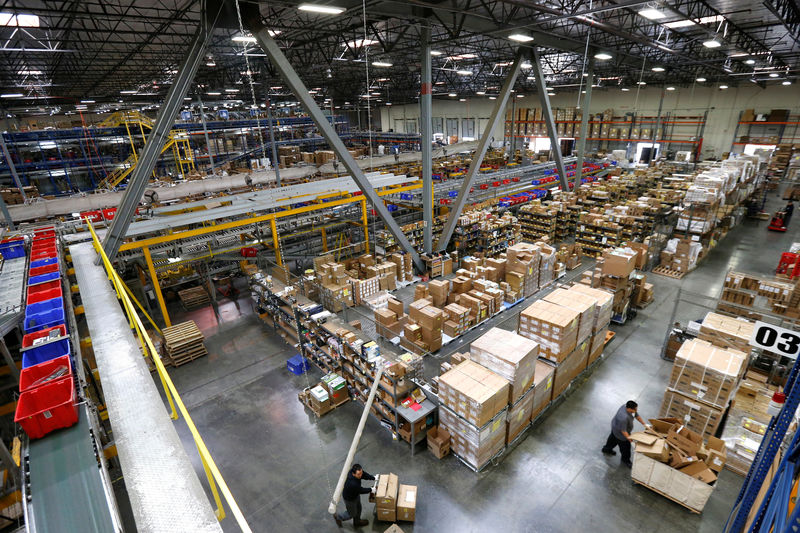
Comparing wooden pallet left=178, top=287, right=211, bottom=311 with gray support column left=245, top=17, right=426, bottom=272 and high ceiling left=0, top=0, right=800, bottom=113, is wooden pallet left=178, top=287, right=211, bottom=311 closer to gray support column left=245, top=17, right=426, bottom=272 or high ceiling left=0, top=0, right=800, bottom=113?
gray support column left=245, top=17, right=426, bottom=272

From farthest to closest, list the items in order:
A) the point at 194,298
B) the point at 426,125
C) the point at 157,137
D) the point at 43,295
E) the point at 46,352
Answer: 1. the point at 194,298
2. the point at 426,125
3. the point at 157,137
4. the point at 43,295
5. the point at 46,352

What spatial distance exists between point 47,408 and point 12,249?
580 cm

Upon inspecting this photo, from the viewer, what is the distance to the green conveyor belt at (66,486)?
2047mm

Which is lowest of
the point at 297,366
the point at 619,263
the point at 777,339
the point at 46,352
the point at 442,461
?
the point at 442,461

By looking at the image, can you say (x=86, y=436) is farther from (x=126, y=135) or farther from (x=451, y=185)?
(x=126, y=135)

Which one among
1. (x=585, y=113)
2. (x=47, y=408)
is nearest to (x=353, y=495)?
(x=47, y=408)

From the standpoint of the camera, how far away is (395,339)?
28.6 ft

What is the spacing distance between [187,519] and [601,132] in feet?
113

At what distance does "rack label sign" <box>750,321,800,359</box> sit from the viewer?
4762 mm

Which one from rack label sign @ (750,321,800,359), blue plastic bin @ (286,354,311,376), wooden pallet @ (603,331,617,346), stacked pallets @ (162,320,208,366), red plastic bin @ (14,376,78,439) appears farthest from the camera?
wooden pallet @ (603,331,617,346)

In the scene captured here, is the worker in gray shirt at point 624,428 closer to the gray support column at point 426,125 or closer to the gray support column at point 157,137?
the gray support column at point 426,125

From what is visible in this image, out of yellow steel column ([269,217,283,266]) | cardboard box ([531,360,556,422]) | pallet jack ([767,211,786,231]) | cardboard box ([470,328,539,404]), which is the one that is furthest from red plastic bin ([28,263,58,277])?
pallet jack ([767,211,786,231])

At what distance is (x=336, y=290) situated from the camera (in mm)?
9977

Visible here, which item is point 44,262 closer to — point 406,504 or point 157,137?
point 157,137
